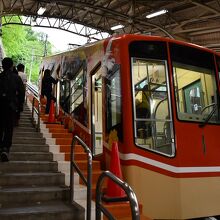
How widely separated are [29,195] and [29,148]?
5.72 feet

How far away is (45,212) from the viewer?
3.69 metres

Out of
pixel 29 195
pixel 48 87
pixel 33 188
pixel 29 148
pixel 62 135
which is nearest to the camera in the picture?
pixel 29 195

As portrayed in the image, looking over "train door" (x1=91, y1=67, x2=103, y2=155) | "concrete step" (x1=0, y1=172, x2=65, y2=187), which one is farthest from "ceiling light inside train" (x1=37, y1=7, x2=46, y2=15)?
"concrete step" (x1=0, y1=172, x2=65, y2=187)

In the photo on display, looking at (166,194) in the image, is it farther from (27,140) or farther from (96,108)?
(27,140)

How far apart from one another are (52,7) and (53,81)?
7.77 m

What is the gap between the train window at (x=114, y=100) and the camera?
4.78 meters

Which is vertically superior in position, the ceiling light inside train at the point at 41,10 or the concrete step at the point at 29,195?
the ceiling light inside train at the point at 41,10

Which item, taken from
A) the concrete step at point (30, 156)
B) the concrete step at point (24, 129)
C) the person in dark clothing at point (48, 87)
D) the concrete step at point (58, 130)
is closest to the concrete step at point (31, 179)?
the concrete step at point (30, 156)

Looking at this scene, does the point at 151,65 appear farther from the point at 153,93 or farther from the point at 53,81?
the point at 53,81

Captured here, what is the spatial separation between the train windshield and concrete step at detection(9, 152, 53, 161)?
179 centimetres

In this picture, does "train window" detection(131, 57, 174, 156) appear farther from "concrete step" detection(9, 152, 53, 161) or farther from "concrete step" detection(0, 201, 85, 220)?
"concrete step" detection(9, 152, 53, 161)

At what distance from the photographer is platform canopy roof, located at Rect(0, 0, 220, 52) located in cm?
1261

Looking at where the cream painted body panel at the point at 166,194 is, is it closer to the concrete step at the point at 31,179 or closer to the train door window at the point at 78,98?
the concrete step at the point at 31,179

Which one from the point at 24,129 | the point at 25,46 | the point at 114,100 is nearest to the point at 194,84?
the point at 114,100
